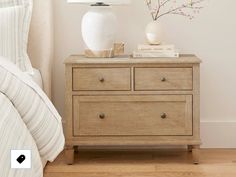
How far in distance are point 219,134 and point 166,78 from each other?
2.29ft

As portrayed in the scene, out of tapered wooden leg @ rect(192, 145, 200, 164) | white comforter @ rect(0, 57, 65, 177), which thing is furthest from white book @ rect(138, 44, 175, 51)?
white comforter @ rect(0, 57, 65, 177)

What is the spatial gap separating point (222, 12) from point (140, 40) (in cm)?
54

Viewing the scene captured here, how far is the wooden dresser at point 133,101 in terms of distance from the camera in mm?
2965

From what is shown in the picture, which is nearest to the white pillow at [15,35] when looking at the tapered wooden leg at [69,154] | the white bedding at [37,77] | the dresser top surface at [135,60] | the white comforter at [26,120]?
the white bedding at [37,77]

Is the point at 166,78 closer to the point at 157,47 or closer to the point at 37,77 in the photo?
the point at 157,47

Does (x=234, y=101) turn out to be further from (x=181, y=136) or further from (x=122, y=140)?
(x=122, y=140)

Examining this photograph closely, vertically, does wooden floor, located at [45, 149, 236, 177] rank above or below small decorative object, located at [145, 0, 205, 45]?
below

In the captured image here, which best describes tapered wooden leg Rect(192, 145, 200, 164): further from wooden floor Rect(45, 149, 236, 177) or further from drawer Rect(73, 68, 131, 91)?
drawer Rect(73, 68, 131, 91)

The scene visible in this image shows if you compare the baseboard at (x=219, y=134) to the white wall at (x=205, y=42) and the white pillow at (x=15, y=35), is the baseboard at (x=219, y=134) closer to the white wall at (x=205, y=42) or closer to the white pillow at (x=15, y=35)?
the white wall at (x=205, y=42)

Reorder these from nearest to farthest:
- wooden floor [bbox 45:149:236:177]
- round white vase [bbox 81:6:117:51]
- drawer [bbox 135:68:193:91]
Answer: wooden floor [bbox 45:149:236:177]
drawer [bbox 135:68:193:91]
round white vase [bbox 81:6:117:51]

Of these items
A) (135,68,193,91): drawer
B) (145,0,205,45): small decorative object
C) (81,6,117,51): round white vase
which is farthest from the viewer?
(145,0,205,45): small decorative object

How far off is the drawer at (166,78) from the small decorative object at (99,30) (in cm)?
26

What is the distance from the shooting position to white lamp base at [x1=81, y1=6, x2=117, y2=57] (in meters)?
3.07

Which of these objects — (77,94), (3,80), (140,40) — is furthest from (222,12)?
(3,80)
